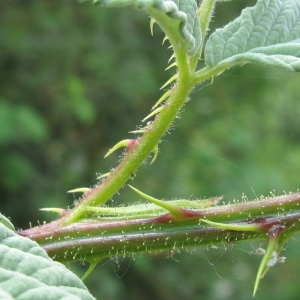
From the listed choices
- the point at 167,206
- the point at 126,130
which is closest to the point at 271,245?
the point at 167,206

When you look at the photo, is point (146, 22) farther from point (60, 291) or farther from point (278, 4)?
point (60, 291)

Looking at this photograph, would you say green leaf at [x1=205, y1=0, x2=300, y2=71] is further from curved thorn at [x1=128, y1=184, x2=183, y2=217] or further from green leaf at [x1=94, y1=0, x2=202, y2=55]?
curved thorn at [x1=128, y1=184, x2=183, y2=217]

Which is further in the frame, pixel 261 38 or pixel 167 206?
pixel 261 38

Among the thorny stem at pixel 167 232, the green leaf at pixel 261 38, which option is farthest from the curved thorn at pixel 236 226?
the green leaf at pixel 261 38

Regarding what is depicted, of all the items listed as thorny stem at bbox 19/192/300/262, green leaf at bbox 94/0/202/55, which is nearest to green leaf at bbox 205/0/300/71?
green leaf at bbox 94/0/202/55

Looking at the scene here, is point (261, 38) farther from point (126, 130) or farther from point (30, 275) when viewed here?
point (126, 130)

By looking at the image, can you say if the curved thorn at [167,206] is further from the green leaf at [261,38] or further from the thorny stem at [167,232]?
the green leaf at [261,38]
